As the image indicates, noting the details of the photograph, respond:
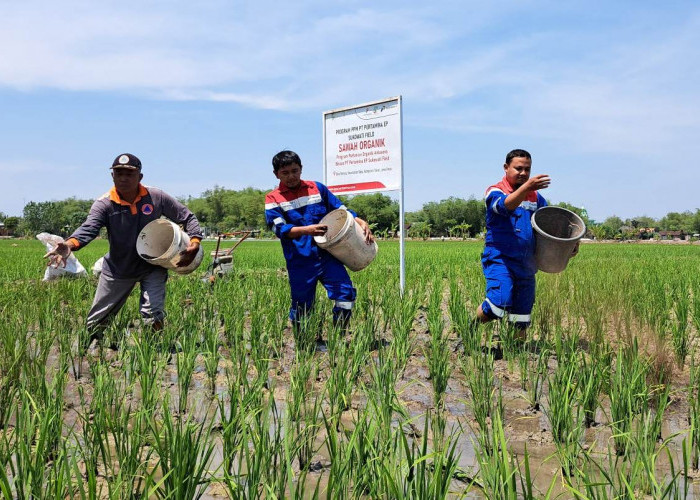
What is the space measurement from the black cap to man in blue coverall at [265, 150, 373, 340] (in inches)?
34.4

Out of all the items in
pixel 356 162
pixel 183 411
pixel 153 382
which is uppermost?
pixel 356 162

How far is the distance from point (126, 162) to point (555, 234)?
9.41ft

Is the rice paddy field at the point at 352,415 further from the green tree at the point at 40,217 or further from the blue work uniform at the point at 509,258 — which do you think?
the green tree at the point at 40,217

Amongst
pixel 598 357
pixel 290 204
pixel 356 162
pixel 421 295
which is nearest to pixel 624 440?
pixel 598 357

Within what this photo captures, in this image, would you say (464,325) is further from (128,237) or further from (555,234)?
(128,237)

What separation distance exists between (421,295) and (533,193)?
2.39 m

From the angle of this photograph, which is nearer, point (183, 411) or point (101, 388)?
point (101, 388)

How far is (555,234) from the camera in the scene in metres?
3.89

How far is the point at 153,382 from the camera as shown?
88.5 inches

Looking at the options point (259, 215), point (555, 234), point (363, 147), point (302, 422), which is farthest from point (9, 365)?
point (259, 215)

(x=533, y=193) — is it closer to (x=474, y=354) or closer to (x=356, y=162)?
(x=474, y=354)

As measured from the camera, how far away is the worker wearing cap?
3.70m

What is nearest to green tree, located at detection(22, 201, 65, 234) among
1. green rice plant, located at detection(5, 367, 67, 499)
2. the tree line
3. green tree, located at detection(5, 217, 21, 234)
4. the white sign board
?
the tree line

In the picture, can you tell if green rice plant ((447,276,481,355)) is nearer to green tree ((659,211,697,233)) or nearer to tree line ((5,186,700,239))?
tree line ((5,186,700,239))
